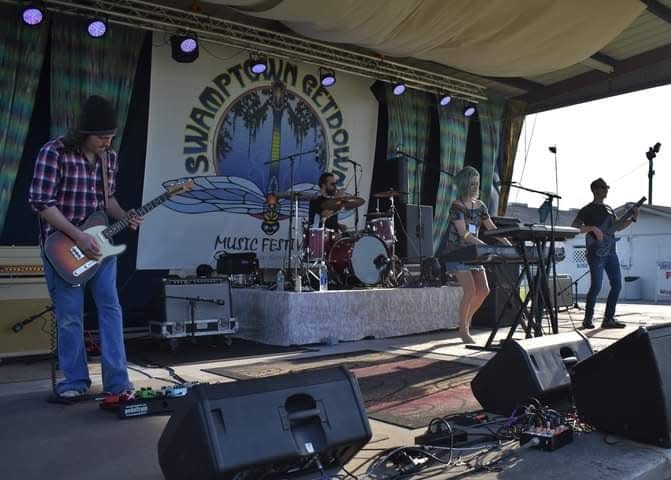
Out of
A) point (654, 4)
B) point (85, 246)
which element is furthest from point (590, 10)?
point (85, 246)

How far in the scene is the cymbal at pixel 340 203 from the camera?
6434 mm

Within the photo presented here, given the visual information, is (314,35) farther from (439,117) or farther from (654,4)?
(654,4)

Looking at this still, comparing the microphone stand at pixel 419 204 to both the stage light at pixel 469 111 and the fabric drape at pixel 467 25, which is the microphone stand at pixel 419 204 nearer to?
the stage light at pixel 469 111

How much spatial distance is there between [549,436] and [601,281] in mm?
5246

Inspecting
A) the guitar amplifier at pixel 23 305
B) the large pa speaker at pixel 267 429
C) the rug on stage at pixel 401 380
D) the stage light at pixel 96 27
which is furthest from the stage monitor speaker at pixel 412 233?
the large pa speaker at pixel 267 429

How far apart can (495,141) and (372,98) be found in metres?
2.59

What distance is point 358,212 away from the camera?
8773mm

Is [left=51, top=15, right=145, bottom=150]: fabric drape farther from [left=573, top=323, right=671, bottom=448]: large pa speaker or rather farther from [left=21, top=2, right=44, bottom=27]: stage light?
[left=573, top=323, right=671, bottom=448]: large pa speaker

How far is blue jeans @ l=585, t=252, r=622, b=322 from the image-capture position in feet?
22.9

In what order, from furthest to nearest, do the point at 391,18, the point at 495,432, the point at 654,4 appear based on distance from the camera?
the point at 654,4
the point at 391,18
the point at 495,432

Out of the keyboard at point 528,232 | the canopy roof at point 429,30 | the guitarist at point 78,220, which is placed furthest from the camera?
the canopy roof at point 429,30

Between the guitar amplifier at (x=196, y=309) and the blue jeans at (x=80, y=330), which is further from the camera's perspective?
the guitar amplifier at (x=196, y=309)

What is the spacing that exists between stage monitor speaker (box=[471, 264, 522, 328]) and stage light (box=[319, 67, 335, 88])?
3270mm

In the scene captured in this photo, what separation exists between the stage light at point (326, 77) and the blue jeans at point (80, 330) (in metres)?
5.34
